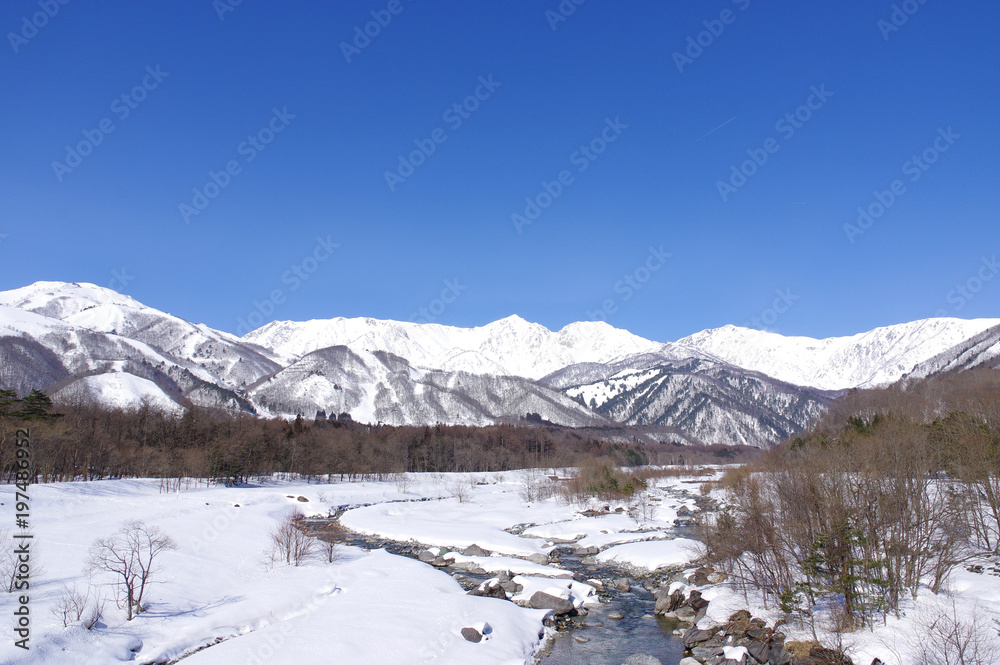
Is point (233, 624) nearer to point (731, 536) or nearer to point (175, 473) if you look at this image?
point (731, 536)

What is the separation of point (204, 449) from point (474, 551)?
69817mm

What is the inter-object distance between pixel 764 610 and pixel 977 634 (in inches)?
335

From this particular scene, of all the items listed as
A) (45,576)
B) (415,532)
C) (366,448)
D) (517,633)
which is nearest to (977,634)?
(517,633)

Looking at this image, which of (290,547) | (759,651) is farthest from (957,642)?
(290,547)

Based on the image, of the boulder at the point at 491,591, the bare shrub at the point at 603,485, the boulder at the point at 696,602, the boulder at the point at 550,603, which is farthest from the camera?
the bare shrub at the point at 603,485

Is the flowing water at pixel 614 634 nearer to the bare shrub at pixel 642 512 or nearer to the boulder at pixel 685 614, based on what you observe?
the boulder at pixel 685 614

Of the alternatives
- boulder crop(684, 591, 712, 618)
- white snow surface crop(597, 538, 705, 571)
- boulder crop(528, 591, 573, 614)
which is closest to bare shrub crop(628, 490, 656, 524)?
white snow surface crop(597, 538, 705, 571)

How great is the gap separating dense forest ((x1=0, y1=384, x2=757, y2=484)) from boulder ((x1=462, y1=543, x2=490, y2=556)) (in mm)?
42140

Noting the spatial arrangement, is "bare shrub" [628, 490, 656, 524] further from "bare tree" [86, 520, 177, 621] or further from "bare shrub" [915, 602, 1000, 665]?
"bare tree" [86, 520, 177, 621]

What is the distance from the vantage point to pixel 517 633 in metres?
25.2

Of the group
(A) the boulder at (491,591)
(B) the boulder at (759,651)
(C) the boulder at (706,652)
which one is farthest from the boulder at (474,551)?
(B) the boulder at (759,651)

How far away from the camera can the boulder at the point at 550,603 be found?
29688mm

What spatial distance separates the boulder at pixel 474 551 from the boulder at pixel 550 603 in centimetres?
1469

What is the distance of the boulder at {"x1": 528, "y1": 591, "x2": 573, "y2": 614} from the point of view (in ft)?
97.4
